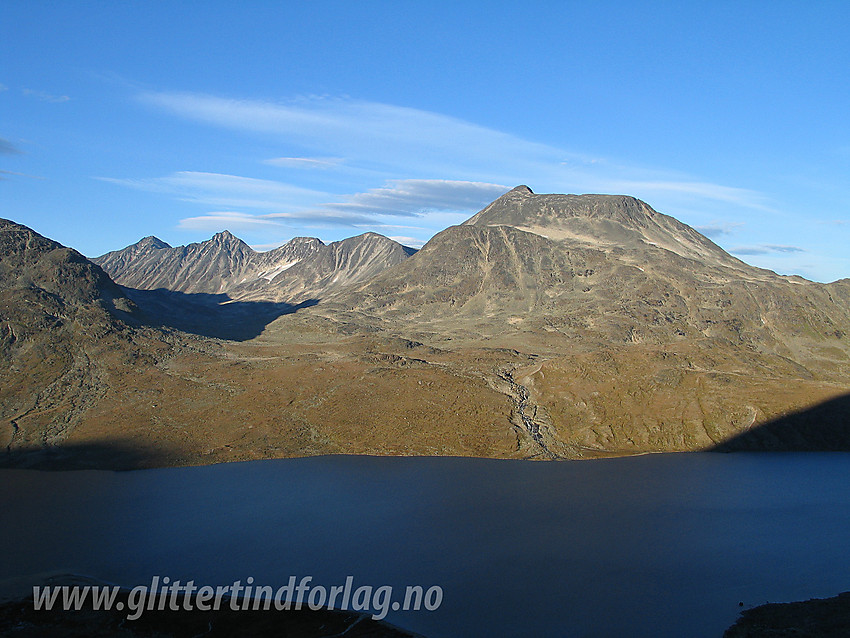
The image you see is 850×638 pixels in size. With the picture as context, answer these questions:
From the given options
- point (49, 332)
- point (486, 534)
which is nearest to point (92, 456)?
point (49, 332)

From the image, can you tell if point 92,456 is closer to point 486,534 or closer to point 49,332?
point 49,332

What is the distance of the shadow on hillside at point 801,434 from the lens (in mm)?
87000

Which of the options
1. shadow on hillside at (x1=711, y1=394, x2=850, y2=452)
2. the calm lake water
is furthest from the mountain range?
the calm lake water

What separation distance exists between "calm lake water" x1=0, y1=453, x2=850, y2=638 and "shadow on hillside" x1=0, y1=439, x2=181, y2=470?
2863 millimetres

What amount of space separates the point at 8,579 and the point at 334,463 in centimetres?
3920

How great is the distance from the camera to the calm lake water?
1650 inches

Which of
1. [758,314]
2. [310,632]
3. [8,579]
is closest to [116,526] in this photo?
[8,579]

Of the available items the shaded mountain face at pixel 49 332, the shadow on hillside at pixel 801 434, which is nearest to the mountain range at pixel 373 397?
the shadow on hillside at pixel 801 434

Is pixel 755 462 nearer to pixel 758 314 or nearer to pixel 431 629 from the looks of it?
pixel 431 629

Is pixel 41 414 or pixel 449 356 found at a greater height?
pixel 449 356

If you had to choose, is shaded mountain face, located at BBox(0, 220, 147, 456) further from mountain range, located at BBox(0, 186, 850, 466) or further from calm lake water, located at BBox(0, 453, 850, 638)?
calm lake water, located at BBox(0, 453, 850, 638)

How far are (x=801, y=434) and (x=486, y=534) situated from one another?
62.4 m

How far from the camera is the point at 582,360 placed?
362 ft

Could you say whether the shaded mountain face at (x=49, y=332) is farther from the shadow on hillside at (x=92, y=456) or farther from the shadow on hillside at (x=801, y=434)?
the shadow on hillside at (x=801, y=434)
